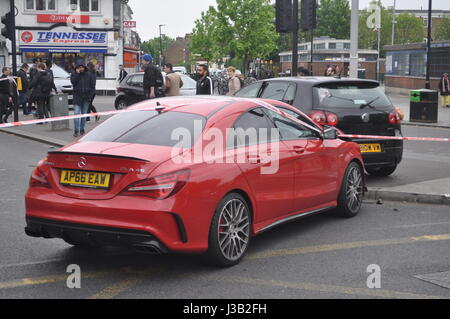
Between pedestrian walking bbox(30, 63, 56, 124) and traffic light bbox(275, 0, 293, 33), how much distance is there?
8799 millimetres

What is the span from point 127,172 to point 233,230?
111 centimetres

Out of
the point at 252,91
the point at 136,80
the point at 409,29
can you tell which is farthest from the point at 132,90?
the point at 409,29

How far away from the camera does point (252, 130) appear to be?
21.0 feet

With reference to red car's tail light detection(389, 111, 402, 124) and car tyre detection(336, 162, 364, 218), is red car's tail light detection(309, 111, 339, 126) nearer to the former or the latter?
red car's tail light detection(389, 111, 402, 124)

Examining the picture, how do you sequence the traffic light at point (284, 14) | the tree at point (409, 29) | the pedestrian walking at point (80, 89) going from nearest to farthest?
1. the traffic light at point (284, 14)
2. the pedestrian walking at point (80, 89)
3. the tree at point (409, 29)

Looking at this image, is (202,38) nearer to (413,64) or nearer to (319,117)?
(413,64)

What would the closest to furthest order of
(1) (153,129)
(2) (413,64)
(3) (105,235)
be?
(3) (105,235)
(1) (153,129)
(2) (413,64)

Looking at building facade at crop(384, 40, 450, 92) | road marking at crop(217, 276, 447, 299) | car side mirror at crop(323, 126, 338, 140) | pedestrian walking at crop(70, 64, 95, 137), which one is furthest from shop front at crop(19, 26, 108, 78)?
road marking at crop(217, 276, 447, 299)

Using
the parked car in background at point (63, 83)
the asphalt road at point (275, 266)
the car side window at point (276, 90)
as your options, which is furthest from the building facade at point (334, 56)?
the asphalt road at point (275, 266)

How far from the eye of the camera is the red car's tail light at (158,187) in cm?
521

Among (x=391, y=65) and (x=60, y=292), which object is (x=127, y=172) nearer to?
(x=60, y=292)

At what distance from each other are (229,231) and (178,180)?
0.77m

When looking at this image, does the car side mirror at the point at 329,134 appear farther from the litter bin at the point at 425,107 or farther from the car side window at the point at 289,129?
the litter bin at the point at 425,107

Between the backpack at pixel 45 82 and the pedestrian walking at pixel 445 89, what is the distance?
58.2 ft
